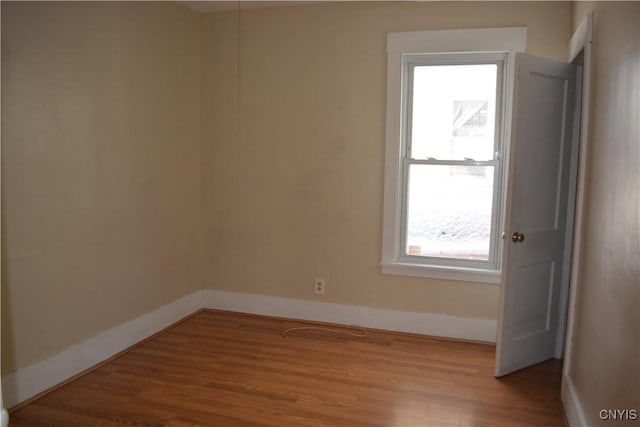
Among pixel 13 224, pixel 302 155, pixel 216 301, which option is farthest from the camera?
pixel 216 301

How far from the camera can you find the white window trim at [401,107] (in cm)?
357

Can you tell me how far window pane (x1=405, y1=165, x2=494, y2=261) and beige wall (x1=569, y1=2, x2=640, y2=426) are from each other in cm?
116

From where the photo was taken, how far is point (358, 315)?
13.4ft

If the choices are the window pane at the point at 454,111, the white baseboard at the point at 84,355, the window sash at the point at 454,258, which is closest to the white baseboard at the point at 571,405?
the window sash at the point at 454,258

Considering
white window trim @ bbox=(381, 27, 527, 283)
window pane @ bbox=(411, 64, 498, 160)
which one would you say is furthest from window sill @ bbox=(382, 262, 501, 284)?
window pane @ bbox=(411, 64, 498, 160)

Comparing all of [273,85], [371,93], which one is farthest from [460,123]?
[273,85]

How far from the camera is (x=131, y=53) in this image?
3.49m

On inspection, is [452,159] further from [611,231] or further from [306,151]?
[611,231]

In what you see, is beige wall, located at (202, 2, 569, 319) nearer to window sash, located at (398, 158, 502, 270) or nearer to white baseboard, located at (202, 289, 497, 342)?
white baseboard, located at (202, 289, 497, 342)

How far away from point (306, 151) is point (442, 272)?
144 centimetres

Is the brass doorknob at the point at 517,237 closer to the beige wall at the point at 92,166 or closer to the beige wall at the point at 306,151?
the beige wall at the point at 306,151

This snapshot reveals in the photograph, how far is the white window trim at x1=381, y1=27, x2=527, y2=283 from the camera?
3.57 m

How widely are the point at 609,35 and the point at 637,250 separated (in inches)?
43.2

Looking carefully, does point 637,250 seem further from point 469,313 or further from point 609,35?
point 469,313
